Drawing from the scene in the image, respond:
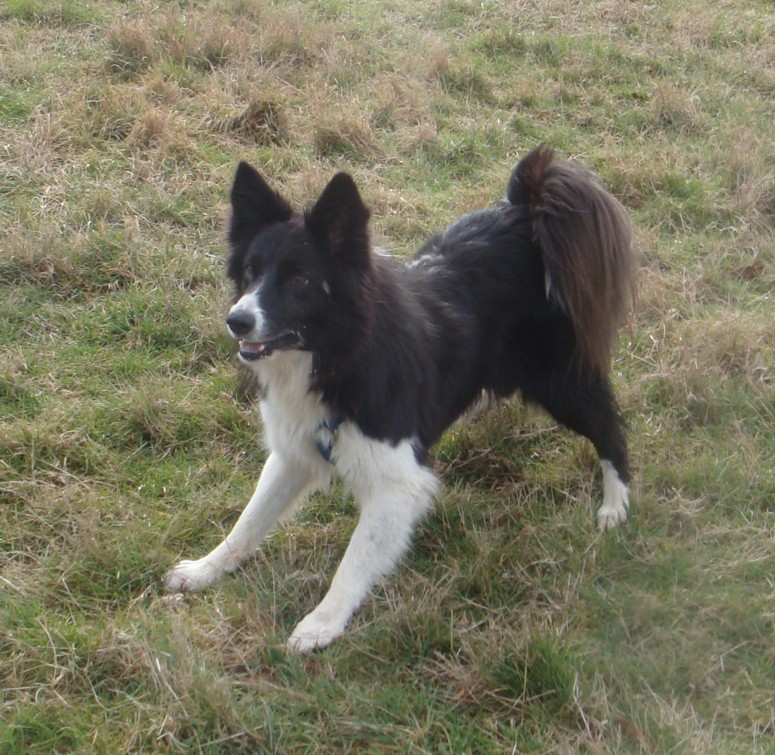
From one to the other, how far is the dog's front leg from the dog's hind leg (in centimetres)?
110

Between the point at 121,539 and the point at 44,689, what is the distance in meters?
0.78

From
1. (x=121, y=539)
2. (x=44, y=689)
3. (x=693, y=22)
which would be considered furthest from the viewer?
(x=693, y=22)

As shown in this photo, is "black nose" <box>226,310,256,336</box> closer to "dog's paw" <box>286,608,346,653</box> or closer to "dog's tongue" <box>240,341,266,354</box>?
"dog's tongue" <box>240,341,266,354</box>

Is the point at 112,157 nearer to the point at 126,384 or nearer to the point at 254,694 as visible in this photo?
the point at 126,384

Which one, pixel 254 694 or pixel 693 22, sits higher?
pixel 693 22

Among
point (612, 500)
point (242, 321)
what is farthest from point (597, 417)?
point (242, 321)

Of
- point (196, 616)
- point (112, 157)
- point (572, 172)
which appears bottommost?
point (196, 616)

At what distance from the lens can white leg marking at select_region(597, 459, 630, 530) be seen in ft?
13.0

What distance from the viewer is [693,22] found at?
9.05 meters

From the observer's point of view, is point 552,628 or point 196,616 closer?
point 552,628

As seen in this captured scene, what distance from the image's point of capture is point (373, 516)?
141 inches

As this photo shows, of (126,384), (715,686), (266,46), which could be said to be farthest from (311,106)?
(715,686)

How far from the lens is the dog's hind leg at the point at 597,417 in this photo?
411 cm

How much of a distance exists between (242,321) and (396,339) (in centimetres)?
62
